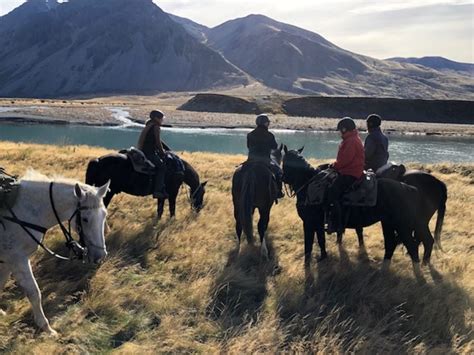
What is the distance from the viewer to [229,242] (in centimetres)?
826

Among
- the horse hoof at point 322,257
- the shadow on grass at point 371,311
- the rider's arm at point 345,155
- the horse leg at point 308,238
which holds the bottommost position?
the shadow on grass at point 371,311

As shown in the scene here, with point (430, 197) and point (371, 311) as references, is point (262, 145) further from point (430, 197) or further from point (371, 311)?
point (371, 311)

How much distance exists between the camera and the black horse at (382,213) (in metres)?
7.22

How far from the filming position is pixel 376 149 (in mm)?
8422

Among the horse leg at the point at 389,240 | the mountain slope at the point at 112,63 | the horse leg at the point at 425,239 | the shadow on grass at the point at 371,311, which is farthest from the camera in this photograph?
the mountain slope at the point at 112,63

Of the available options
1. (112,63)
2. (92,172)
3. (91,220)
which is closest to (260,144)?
(92,172)

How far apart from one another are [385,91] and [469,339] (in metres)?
190

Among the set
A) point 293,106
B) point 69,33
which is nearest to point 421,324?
point 293,106

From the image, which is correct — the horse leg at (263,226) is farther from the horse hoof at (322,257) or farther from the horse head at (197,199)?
the horse head at (197,199)

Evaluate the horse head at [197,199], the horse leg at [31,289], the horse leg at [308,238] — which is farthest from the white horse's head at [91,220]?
the horse head at [197,199]

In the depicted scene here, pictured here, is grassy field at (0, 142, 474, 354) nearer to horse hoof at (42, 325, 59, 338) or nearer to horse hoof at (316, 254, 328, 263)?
horse hoof at (42, 325, 59, 338)

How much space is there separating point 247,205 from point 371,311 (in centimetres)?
286

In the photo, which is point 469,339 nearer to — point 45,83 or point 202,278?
point 202,278

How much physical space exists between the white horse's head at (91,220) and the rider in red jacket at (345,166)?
402cm
